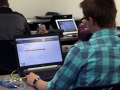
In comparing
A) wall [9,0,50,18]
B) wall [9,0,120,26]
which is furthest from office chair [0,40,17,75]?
wall [9,0,50,18]

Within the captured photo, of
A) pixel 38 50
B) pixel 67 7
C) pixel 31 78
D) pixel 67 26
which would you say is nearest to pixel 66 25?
pixel 67 26

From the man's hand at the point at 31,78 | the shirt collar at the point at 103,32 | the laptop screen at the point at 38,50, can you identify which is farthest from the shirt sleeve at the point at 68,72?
the laptop screen at the point at 38,50

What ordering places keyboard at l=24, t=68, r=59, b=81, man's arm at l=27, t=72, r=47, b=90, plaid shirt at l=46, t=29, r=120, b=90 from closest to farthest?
plaid shirt at l=46, t=29, r=120, b=90 < man's arm at l=27, t=72, r=47, b=90 < keyboard at l=24, t=68, r=59, b=81

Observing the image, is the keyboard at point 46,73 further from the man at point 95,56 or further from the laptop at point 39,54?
the man at point 95,56

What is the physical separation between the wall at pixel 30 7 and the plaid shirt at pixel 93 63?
4173 mm

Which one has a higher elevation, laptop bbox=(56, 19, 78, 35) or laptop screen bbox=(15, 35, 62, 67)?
laptop screen bbox=(15, 35, 62, 67)

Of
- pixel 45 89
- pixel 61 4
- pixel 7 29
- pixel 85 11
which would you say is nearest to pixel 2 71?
pixel 7 29

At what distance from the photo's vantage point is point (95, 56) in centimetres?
126

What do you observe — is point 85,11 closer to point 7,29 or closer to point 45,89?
point 45,89

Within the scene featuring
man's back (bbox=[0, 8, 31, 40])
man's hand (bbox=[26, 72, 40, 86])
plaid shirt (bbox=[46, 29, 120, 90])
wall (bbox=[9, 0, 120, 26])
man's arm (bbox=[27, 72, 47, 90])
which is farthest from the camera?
wall (bbox=[9, 0, 120, 26])

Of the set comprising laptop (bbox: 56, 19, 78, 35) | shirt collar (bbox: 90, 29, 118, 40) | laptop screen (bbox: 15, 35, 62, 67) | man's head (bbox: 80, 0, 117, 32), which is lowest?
laptop (bbox: 56, 19, 78, 35)

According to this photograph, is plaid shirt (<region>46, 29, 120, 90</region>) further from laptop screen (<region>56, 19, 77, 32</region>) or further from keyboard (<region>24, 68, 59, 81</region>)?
laptop screen (<region>56, 19, 77, 32</region>)

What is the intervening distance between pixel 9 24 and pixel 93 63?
1712 millimetres

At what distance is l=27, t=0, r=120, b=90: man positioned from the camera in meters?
1.26
